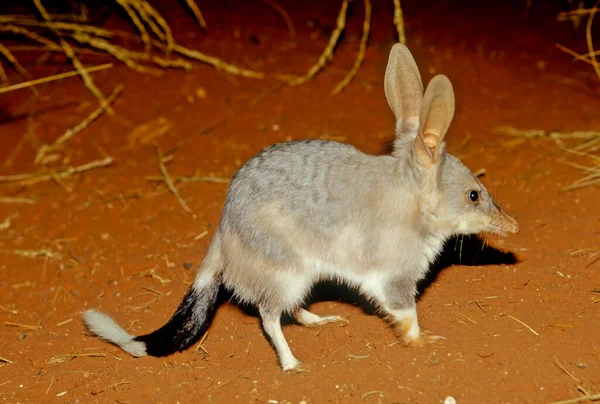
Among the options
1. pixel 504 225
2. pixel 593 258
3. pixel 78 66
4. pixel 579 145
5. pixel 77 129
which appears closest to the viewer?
pixel 504 225

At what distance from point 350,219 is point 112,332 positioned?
1.39 meters

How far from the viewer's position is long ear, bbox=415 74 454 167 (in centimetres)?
310

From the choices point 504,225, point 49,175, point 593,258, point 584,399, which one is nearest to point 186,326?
point 504,225

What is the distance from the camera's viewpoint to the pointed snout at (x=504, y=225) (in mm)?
3635

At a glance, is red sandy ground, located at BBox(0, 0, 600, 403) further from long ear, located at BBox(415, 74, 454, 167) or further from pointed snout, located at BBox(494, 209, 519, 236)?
long ear, located at BBox(415, 74, 454, 167)

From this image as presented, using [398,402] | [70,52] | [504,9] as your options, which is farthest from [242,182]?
[504,9]

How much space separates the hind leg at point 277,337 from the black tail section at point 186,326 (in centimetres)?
34

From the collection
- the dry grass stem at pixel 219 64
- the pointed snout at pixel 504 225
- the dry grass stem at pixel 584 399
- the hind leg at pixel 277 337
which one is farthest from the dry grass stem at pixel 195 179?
the dry grass stem at pixel 584 399

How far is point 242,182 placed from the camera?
3.54 meters

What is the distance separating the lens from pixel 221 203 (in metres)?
5.13

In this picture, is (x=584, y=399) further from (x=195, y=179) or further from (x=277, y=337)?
(x=195, y=179)

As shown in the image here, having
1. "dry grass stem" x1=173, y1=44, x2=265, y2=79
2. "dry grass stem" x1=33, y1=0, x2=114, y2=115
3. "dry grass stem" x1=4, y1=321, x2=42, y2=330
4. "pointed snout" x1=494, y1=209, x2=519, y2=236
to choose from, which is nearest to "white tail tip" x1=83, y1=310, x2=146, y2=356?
"dry grass stem" x1=4, y1=321, x2=42, y2=330

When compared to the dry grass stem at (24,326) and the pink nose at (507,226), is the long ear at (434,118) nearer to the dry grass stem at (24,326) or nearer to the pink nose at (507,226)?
the pink nose at (507,226)

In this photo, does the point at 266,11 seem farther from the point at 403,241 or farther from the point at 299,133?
the point at 403,241
